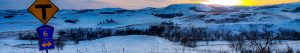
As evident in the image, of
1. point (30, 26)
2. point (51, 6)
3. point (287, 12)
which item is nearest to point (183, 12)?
point (287, 12)

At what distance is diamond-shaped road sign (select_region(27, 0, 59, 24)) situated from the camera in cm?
967

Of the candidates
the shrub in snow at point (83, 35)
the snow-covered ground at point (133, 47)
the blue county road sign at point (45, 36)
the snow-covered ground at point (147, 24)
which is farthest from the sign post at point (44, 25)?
the shrub in snow at point (83, 35)

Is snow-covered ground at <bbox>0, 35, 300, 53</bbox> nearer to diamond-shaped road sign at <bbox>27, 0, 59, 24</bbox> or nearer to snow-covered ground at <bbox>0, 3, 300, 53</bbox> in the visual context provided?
snow-covered ground at <bbox>0, 3, 300, 53</bbox>

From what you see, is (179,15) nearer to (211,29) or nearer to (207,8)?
(207,8)

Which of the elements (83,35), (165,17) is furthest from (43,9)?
(165,17)

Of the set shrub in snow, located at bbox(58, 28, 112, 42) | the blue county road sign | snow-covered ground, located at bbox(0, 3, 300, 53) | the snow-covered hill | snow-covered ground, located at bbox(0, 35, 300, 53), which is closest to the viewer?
the blue county road sign

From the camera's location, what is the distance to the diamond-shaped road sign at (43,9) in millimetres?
9672

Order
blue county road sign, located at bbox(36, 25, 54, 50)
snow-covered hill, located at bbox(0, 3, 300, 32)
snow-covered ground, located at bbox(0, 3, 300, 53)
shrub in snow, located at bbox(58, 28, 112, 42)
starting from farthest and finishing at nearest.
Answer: snow-covered hill, located at bbox(0, 3, 300, 32) < shrub in snow, located at bbox(58, 28, 112, 42) < snow-covered ground, located at bbox(0, 3, 300, 53) < blue county road sign, located at bbox(36, 25, 54, 50)

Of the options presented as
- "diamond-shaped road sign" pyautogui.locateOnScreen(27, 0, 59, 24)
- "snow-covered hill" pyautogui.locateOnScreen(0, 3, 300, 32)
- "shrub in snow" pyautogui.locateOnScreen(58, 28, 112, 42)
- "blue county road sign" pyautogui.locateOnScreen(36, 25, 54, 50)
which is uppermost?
"diamond-shaped road sign" pyautogui.locateOnScreen(27, 0, 59, 24)

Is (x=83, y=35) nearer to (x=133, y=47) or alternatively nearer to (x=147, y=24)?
(x=147, y=24)

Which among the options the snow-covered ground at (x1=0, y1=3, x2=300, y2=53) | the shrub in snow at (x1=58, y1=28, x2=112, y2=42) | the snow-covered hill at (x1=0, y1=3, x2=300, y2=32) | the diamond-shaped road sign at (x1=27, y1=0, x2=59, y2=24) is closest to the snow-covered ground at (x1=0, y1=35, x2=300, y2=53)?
the snow-covered ground at (x1=0, y1=3, x2=300, y2=53)

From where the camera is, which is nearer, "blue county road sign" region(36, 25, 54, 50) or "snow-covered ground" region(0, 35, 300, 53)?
"blue county road sign" region(36, 25, 54, 50)

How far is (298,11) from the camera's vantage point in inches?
4656

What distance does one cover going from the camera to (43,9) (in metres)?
9.73
